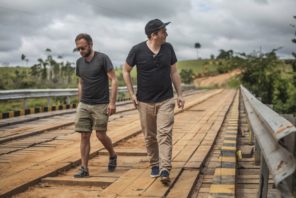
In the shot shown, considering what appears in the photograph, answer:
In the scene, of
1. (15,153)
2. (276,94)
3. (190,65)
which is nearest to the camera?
(15,153)

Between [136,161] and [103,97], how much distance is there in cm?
145

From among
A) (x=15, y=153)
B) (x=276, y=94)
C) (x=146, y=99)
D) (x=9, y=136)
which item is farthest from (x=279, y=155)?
(x=276, y=94)

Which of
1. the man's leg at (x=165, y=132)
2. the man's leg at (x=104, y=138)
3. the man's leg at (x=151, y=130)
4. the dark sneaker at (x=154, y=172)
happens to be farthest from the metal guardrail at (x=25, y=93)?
the man's leg at (x=165, y=132)

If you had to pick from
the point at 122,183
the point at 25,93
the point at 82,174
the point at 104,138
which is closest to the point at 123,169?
the point at 104,138

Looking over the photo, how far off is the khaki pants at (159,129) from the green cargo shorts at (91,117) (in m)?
0.56

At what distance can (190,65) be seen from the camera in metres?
194

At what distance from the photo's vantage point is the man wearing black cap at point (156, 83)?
20.2 feet

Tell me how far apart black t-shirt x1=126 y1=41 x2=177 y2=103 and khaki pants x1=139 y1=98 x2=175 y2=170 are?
3.9 inches

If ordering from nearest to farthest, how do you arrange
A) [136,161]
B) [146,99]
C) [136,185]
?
[136,185], [146,99], [136,161]

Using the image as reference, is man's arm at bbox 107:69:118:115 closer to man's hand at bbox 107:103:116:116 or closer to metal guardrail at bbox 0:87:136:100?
man's hand at bbox 107:103:116:116

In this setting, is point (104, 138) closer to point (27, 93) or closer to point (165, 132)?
point (165, 132)

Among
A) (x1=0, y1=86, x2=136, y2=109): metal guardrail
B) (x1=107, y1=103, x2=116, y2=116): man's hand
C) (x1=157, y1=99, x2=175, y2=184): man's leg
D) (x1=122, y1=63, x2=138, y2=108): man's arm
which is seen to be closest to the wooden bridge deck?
(x1=157, y1=99, x2=175, y2=184): man's leg

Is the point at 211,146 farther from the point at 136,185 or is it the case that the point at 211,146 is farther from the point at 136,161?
the point at 136,185

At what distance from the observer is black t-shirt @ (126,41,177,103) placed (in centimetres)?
624
